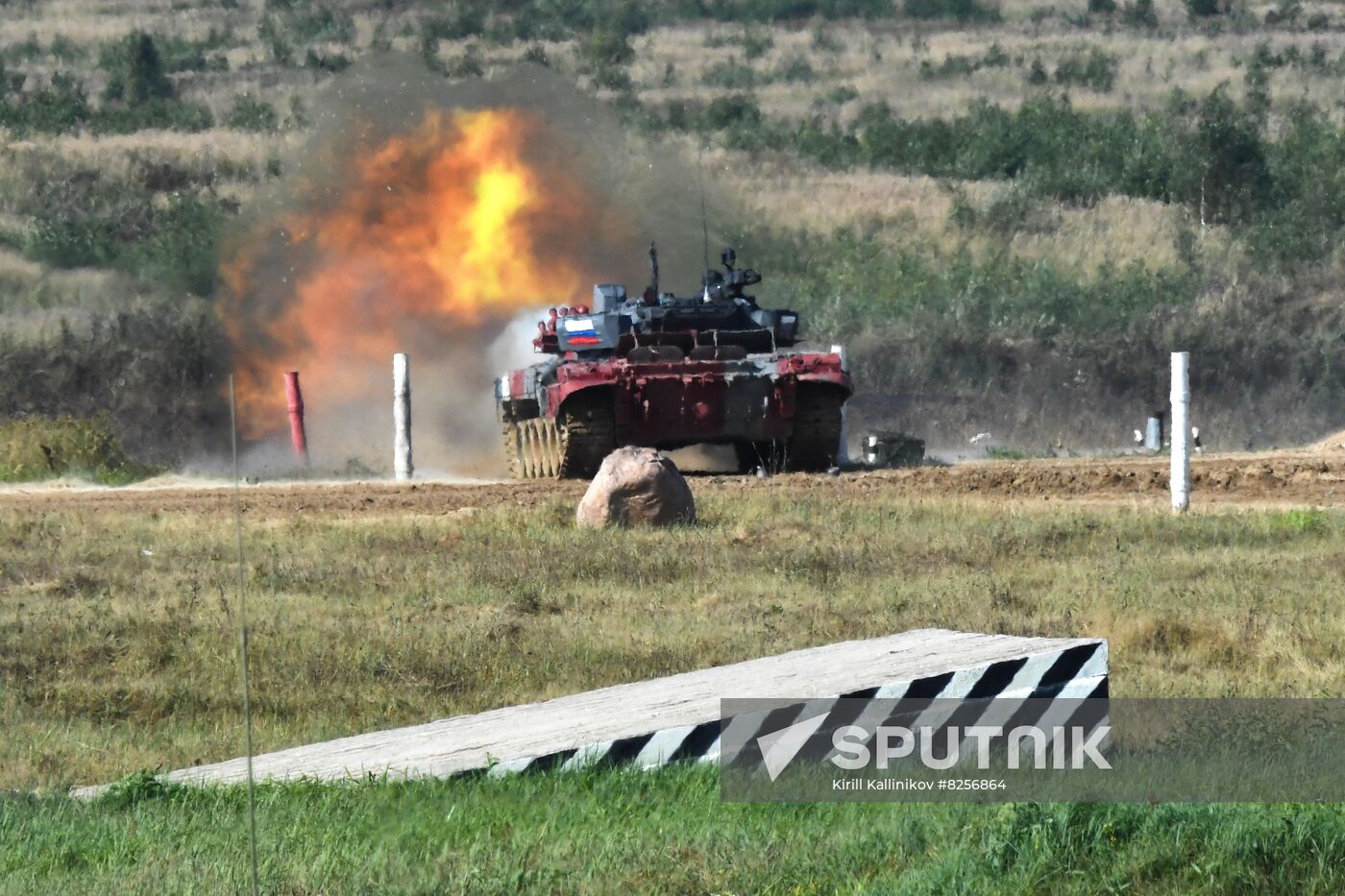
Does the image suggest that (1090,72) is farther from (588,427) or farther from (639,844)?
(639,844)

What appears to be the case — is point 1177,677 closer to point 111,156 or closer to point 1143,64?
point 111,156

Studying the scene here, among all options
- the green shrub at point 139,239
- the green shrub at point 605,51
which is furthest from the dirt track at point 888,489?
the green shrub at point 605,51

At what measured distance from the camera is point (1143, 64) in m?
65.4

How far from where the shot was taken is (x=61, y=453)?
25.9m

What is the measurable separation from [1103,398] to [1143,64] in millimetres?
32159

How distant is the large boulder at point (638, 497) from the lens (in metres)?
16.5

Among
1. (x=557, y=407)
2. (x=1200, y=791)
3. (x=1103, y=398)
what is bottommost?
(x=1103, y=398)

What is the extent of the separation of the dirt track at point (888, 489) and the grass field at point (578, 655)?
109 centimetres

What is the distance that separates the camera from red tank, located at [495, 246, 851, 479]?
74.5 feet

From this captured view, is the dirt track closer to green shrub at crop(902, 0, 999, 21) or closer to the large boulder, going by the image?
the large boulder

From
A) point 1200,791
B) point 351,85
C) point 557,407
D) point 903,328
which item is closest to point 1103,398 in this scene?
point 903,328

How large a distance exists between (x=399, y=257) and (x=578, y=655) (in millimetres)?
21551

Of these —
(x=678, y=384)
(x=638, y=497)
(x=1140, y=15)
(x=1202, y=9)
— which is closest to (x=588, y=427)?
(x=678, y=384)

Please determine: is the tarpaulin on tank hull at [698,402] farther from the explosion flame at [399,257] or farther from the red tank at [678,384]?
the explosion flame at [399,257]
